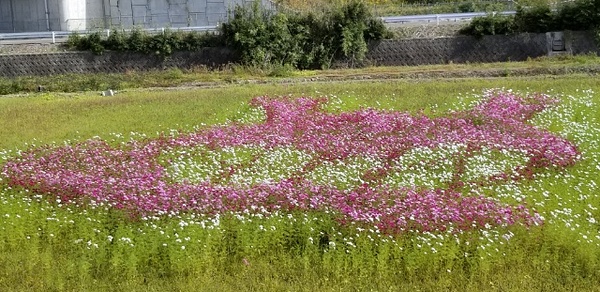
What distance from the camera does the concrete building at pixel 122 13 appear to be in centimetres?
4047

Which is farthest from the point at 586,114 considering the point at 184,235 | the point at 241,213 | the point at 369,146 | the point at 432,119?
the point at 184,235

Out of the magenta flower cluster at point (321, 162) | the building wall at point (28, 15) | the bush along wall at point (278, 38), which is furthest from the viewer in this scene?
the building wall at point (28, 15)

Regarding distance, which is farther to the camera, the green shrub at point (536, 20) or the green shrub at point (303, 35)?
the green shrub at point (536, 20)

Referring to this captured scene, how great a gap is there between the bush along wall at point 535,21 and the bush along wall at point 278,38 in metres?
4.29

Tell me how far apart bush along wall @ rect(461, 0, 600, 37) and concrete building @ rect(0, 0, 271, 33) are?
16339 mm

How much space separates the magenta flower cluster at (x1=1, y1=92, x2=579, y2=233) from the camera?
8867 millimetres

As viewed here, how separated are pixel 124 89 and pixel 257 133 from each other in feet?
38.1

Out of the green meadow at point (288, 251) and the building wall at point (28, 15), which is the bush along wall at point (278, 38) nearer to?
the building wall at point (28, 15)

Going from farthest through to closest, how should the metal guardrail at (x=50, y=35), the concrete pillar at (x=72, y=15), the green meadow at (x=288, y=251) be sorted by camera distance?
the concrete pillar at (x=72, y=15)
the metal guardrail at (x=50, y=35)
the green meadow at (x=288, y=251)

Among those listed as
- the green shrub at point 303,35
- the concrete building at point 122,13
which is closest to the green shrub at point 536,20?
the green shrub at point 303,35

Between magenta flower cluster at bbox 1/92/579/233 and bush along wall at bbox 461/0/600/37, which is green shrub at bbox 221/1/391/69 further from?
magenta flower cluster at bbox 1/92/579/233

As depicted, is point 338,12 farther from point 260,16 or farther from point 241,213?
point 241,213

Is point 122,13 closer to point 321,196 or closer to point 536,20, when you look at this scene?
point 536,20

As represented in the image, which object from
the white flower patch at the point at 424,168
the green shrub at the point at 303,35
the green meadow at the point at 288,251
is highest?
the green shrub at the point at 303,35
